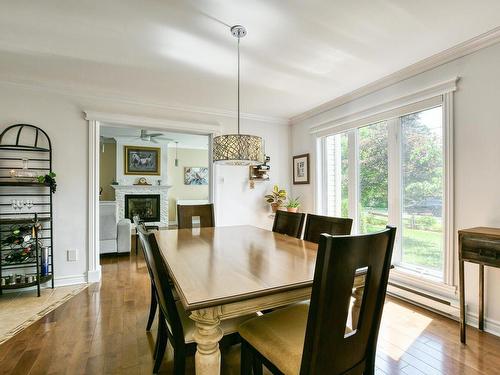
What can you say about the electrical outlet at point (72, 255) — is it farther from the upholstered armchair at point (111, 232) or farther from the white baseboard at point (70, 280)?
the upholstered armchair at point (111, 232)

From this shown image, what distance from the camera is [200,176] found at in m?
8.61

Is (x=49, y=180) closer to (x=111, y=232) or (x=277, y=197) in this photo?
(x=111, y=232)

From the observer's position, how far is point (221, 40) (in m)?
2.12

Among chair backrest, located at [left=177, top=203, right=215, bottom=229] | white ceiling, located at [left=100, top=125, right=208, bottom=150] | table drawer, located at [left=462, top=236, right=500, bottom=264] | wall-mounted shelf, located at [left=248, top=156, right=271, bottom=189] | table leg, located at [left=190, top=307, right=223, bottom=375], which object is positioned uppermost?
white ceiling, located at [left=100, top=125, right=208, bottom=150]

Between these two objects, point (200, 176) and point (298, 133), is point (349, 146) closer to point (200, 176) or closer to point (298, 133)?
point (298, 133)

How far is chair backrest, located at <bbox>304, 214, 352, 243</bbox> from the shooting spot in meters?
1.92

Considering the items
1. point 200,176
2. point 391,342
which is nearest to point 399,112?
point 391,342

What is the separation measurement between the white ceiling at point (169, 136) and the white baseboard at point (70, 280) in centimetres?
307

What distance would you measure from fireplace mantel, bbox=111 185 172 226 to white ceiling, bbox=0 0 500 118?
169 inches

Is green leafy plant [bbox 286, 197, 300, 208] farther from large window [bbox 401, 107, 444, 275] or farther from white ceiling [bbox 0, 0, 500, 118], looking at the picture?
white ceiling [bbox 0, 0, 500, 118]

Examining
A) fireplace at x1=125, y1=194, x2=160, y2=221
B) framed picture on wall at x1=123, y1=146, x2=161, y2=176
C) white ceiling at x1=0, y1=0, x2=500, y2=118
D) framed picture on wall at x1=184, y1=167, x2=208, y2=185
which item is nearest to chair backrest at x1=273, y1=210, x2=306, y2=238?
white ceiling at x1=0, y1=0, x2=500, y2=118

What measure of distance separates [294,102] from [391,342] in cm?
296

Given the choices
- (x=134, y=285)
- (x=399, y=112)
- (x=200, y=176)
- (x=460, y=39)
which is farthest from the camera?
(x=200, y=176)

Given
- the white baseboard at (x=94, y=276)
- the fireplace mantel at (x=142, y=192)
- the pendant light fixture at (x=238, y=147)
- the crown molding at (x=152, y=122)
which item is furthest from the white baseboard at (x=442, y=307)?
the fireplace mantel at (x=142, y=192)
